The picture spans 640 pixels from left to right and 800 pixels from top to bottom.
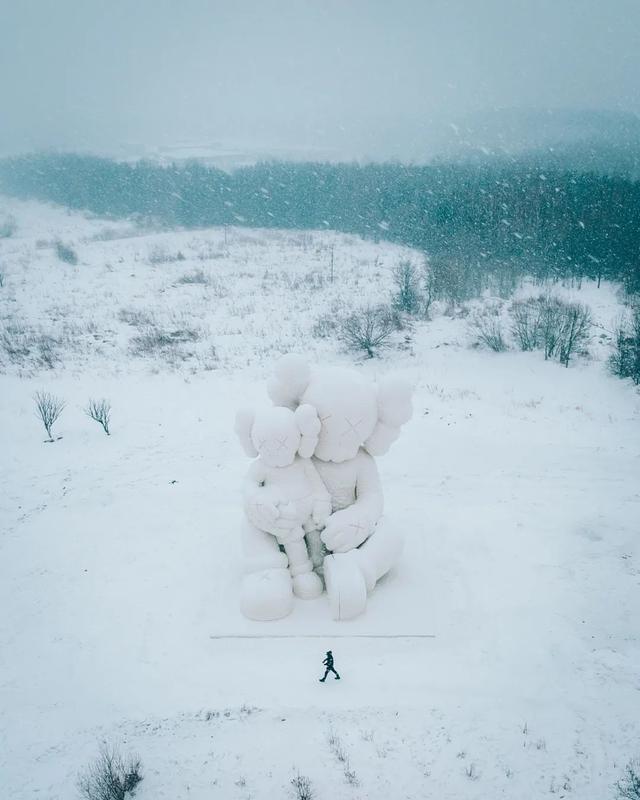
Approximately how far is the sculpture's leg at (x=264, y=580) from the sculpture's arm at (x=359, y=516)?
0.53 metres

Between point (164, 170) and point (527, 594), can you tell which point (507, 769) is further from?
point (164, 170)

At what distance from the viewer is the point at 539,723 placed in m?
3.94

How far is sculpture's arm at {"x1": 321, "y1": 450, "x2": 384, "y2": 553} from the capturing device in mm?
4785

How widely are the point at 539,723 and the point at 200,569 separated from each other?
3645mm

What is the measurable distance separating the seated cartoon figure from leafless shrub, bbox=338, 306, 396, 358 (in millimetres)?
8400

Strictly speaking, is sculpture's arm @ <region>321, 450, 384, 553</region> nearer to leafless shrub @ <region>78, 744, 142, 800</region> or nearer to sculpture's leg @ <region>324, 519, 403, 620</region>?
sculpture's leg @ <region>324, 519, 403, 620</region>

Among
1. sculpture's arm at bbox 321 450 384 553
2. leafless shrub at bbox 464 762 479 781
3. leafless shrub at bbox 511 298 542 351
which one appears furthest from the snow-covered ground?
leafless shrub at bbox 511 298 542 351

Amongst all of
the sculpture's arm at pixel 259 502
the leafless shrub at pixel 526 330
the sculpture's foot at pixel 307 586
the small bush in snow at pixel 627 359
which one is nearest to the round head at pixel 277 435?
the sculpture's arm at pixel 259 502

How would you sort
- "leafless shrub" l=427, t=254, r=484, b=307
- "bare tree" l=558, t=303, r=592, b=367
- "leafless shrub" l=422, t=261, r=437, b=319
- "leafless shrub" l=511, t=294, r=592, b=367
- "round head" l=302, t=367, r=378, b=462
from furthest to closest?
"leafless shrub" l=427, t=254, r=484, b=307, "leafless shrub" l=422, t=261, r=437, b=319, "leafless shrub" l=511, t=294, r=592, b=367, "bare tree" l=558, t=303, r=592, b=367, "round head" l=302, t=367, r=378, b=462

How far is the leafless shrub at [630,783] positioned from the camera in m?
3.42

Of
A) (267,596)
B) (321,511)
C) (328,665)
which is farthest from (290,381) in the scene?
(328,665)

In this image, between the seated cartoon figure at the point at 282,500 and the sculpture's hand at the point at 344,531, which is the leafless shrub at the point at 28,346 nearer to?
the seated cartoon figure at the point at 282,500

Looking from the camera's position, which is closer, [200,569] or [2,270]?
[200,569]

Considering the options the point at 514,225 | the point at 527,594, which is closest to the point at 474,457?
the point at 527,594
